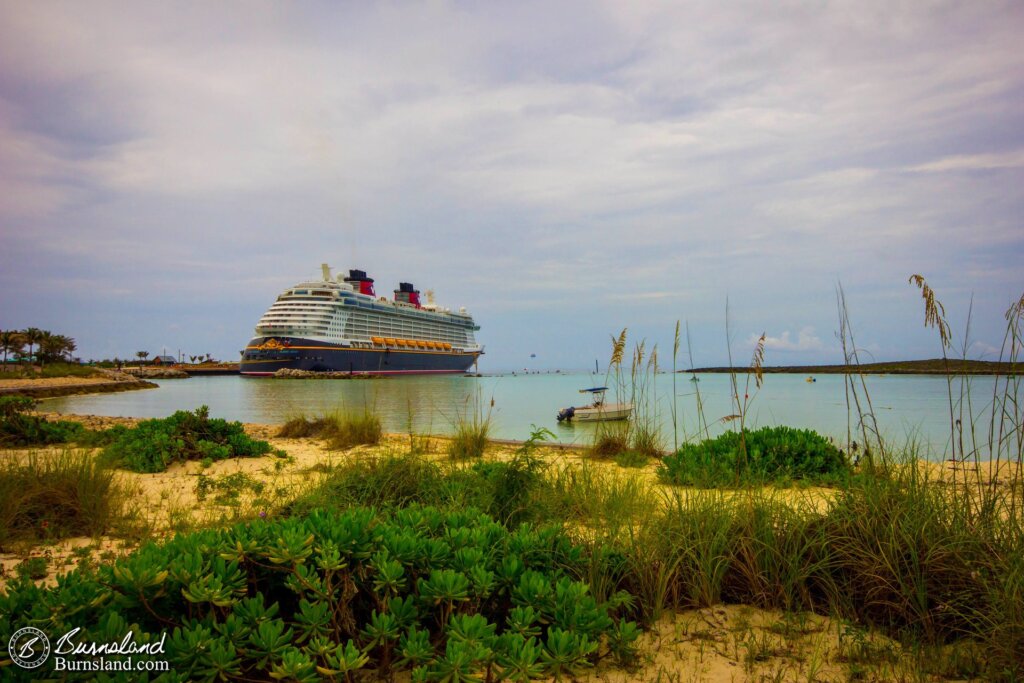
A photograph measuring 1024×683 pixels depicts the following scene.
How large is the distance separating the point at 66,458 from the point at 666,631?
4.70 meters

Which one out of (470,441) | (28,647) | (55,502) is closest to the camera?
(28,647)

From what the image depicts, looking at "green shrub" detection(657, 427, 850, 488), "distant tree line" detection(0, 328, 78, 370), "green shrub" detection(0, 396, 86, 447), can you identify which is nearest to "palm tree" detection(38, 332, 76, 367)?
"distant tree line" detection(0, 328, 78, 370)

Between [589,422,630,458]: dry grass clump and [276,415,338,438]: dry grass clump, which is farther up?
[276,415,338,438]: dry grass clump

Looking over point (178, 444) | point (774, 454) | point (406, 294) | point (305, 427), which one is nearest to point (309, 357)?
point (406, 294)

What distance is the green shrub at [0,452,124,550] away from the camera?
359 cm

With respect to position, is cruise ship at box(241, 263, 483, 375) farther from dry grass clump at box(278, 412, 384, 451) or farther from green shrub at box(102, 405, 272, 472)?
green shrub at box(102, 405, 272, 472)

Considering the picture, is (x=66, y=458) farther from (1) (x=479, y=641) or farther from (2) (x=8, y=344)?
(2) (x=8, y=344)

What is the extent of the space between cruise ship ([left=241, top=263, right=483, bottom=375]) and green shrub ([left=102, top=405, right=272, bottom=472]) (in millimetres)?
45577

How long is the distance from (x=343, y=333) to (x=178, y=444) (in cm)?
4916

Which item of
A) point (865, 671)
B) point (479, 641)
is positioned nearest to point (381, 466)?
point (479, 641)

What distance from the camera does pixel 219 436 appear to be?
700cm

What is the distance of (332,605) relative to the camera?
1.93m

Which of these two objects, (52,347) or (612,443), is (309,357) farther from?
(612,443)

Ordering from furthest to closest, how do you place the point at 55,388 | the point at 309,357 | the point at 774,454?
1. the point at 309,357
2. the point at 55,388
3. the point at 774,454
